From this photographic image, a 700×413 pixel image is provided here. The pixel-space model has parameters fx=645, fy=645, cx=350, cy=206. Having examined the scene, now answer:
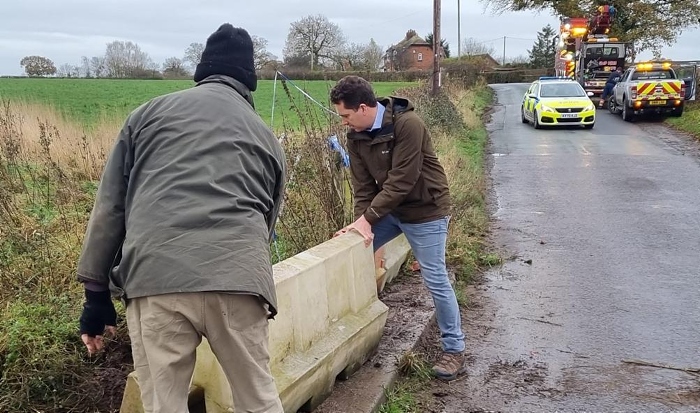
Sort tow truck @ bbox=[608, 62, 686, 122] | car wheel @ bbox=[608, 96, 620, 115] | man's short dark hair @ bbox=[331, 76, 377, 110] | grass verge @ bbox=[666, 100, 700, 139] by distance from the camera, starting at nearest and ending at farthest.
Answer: man's short dark hair @ bbox=[331, 76, 377, 110]
grass verge @ bbox=[666, 100, 700, 139]
tow truck @ bbox=[608, 62, 686, 122]
car wheel @ bbox=[608, 96, 620, 115]

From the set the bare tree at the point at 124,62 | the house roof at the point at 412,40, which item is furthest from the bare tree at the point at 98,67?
the house roof at the point at 412,40

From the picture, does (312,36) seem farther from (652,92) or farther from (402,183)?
(402,183)

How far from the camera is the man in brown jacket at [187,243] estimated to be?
2299 millimetres

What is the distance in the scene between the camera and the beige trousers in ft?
7.64

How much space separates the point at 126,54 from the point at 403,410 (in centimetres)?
7689

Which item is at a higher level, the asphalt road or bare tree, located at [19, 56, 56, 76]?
bare tree, located at [19, 56, 56, 76]

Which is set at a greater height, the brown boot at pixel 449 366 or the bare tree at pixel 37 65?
the bare tree at pixel 37 65

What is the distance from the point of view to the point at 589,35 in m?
31.1

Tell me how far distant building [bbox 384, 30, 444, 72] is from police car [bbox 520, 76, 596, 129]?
4379 centimetres

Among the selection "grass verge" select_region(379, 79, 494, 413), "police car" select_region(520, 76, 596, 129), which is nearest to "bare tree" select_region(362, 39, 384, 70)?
"grass verge" select_region(379, 79, 494, 413)

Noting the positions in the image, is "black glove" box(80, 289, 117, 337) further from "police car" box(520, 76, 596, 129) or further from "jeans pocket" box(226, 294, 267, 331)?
"police car" box(520, 76, 596, 129)

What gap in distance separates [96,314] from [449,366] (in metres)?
2.56

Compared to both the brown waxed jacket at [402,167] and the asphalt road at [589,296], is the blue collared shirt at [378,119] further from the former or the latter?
the asphalt road at [589,296]

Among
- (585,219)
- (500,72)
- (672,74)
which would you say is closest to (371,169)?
(585,219)
